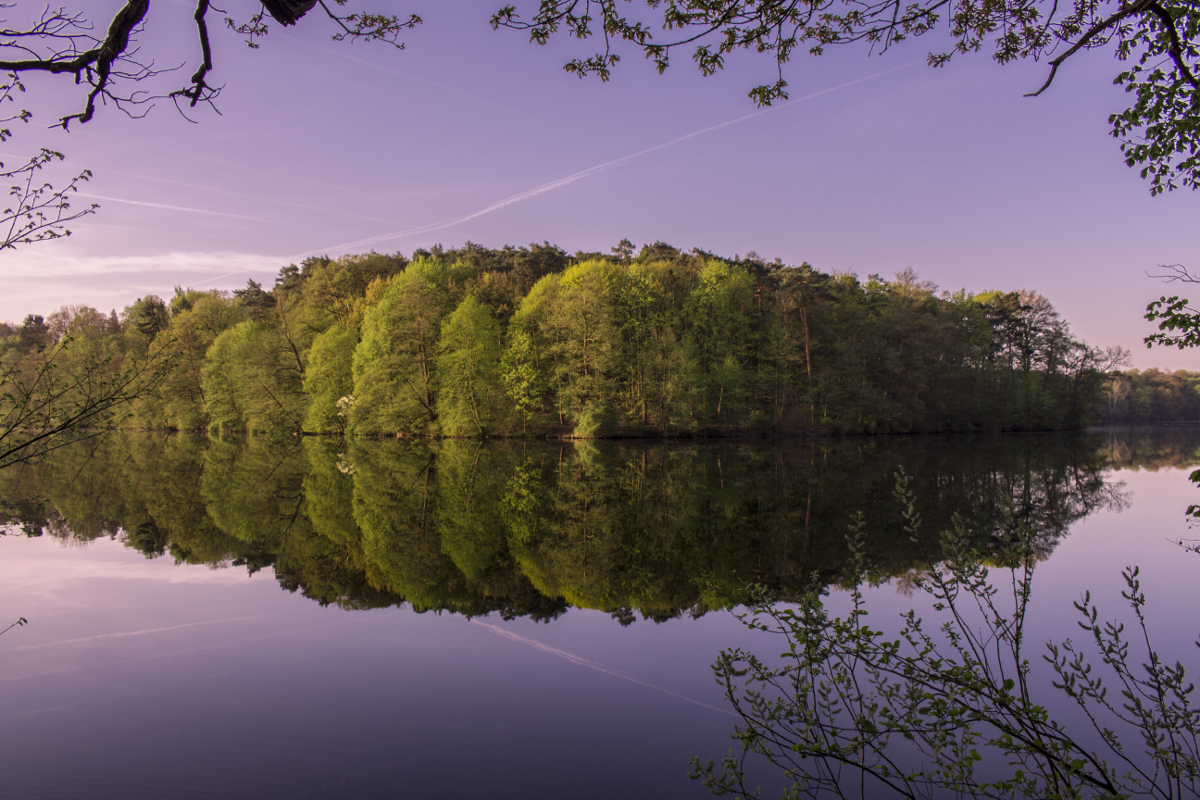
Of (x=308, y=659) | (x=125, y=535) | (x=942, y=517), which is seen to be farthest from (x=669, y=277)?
(x=308, y=659)

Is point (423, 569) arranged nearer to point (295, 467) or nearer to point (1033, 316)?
point (295, 467)

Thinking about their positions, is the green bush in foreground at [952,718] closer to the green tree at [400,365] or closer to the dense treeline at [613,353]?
the dense treeline at [613,353]

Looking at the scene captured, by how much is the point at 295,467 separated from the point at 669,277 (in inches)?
1357

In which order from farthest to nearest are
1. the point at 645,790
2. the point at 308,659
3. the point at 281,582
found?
the point at 281,582
the point at 308,659
the point at 645,790

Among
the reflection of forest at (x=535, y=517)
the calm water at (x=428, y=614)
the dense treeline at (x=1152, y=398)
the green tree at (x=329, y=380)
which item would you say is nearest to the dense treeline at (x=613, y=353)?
the green tree at (x=329, y=380)

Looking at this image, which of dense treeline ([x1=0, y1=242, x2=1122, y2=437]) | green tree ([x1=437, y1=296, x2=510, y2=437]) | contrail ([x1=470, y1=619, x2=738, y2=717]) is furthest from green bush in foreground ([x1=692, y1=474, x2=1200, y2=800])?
green tree ([x1=437, y1=296, x2=510, y2=437])

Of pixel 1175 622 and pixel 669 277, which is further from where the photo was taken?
pixel 669 277

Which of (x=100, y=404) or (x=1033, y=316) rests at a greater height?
(x=1033, y=316)

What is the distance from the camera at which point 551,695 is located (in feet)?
19.5

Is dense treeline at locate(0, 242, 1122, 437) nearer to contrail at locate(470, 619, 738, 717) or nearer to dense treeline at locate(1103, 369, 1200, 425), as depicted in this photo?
contrail at locate(470, 619, 738, 717)

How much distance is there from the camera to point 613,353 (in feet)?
137

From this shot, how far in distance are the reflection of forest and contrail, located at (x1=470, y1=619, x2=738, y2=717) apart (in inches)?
25.7

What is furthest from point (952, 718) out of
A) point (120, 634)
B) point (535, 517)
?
point (535, 517)

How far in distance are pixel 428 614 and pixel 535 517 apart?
5799mm
